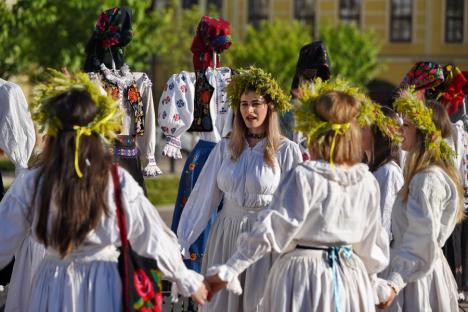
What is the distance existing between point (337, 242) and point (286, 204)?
0.31 m

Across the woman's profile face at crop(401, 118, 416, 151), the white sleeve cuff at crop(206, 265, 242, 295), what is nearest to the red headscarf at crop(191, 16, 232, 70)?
the woman's profile face at crop(401, 118, 416, 151)

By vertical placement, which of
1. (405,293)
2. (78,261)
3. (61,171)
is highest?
(61,171)

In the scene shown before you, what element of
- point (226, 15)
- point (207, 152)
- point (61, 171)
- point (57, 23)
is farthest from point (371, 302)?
point (226, 15)

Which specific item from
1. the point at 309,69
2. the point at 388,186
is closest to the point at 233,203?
the point at 388,186

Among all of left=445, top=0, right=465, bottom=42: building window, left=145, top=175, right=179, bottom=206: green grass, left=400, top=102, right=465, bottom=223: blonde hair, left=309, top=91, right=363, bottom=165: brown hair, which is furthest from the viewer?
left=445, top=0, right=465, bottom=42: building window

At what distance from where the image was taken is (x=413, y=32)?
143 feet

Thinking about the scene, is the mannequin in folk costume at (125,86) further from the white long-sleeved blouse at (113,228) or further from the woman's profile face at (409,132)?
the white long-sleeved blouse at (113,228)

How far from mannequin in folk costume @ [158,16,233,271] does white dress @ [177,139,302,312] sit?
1.41 meters

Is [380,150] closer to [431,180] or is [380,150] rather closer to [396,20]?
[431,180]

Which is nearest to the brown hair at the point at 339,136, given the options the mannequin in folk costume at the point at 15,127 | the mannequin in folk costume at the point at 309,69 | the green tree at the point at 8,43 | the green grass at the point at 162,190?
the mannequin in folk costume at the point at 15,127

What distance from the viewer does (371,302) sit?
5.30 m

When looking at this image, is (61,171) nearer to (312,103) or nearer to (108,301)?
(108,301)

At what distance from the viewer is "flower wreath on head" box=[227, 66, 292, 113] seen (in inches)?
266

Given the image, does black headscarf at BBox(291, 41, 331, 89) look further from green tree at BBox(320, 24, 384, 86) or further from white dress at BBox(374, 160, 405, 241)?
green tree at BBox(320, 24, 384, 86)
